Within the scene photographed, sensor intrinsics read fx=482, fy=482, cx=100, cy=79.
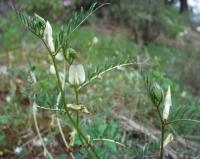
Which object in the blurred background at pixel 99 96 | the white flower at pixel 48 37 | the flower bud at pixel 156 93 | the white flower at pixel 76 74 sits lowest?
the blurred background at pixel 99 96

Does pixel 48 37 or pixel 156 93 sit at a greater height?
pixel 48 37

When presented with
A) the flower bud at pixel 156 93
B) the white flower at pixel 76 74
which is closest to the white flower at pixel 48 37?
the white flower at pixel 76 74

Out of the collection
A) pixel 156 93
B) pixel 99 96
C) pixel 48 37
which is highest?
pixel 48 37

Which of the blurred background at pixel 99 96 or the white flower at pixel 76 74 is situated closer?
the white flower at pixel 76 74

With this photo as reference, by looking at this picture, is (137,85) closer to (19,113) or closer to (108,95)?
(108,95)

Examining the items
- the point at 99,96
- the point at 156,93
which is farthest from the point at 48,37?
the point at 99,96

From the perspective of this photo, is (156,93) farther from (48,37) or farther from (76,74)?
(48,37)

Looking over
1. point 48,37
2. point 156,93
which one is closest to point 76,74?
point 48,37

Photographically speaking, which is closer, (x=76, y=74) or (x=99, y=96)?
(x=76, y=74)

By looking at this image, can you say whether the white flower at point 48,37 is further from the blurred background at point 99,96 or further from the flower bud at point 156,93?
the flower bud at point 156,93
